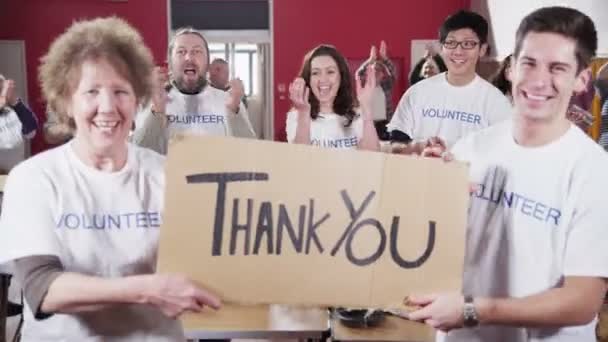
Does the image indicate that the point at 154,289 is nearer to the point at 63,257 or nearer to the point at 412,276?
the point at 63,257

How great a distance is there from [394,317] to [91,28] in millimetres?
1279

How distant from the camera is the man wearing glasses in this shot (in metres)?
2.87

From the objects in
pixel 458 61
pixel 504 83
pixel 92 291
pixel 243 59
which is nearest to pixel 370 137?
pixel 458 61

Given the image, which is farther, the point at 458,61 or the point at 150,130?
the point at 150,130

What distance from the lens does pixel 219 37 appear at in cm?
912

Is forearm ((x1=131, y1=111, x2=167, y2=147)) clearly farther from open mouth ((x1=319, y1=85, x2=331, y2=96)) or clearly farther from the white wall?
the white wall

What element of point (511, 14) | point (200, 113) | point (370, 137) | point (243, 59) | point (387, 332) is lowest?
point (387, 332)

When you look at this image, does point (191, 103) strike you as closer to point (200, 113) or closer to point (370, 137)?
point (200, 113)

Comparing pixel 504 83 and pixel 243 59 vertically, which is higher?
pixel 243 59

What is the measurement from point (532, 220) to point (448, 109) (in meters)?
1.62

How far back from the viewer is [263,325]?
1926 mm

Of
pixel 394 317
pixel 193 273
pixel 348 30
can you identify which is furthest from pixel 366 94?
pixel 348 30

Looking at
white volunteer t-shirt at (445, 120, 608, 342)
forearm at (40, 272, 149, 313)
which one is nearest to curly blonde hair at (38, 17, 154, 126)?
forearm at (40, 272, 149, 313)

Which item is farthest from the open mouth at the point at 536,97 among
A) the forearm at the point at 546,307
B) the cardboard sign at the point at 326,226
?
the forearm at the point at 546,307
